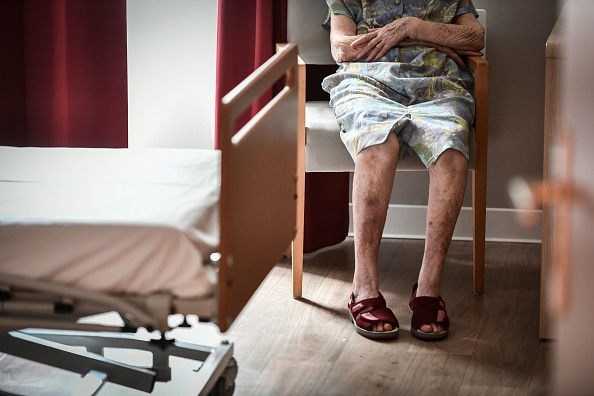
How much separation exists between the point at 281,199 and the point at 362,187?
63 centimetres

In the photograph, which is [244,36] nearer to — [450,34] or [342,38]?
[342,38]

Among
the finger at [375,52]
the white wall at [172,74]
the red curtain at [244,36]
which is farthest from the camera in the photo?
the white wall at [172,74]

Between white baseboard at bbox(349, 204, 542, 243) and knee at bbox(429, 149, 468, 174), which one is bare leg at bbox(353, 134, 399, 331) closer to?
knee at bbox(429, 149, 468, 174)

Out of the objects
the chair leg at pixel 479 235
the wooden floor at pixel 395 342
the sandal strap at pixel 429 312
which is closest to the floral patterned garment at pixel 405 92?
the chair leg at pixel 479 235

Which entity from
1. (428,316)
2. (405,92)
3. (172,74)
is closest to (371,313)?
(428,316)

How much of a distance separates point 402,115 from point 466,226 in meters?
1.08

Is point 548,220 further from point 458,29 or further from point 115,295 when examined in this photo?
point 115,295

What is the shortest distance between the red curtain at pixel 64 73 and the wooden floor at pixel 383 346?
79 cm

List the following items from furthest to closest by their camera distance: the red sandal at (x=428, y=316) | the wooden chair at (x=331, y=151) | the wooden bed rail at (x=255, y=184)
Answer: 1. the wooden chair at (x=331, y=151)
2. the red sandal at (x=428, y=316)
3. the wooden bed rail at (x=255, y=184)

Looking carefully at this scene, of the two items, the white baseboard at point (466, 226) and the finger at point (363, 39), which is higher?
the finger at point (363, 39)

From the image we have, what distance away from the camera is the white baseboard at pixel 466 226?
346 cm

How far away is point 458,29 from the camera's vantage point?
280 centimetres

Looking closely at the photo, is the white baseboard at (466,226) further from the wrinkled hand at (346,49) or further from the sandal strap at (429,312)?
the sandal strap at (429,312)

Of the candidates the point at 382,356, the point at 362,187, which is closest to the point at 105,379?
the point at 382,356
